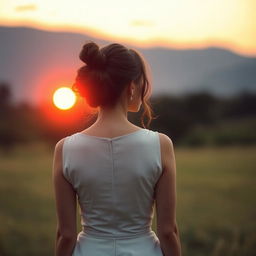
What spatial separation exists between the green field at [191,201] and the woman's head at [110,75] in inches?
115

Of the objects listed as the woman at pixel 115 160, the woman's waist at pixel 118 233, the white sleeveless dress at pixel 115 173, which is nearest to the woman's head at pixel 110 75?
the woman at pixel 115 160

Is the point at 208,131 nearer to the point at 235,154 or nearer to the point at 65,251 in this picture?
the point at 235,154

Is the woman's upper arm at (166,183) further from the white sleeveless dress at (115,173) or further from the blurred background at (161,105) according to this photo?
the blurred background at (161,105)

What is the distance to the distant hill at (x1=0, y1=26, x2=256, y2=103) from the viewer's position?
9.30m

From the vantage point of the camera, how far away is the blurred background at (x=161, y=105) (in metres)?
4.96

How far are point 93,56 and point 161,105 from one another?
31.8 ft

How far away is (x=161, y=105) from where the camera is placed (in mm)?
11258

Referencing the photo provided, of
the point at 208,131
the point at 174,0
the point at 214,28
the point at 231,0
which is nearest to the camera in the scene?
the point at 174,0

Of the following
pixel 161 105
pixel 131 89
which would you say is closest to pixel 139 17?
pixel 131 89

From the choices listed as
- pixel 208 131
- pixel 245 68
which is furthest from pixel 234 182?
pixel 245 68

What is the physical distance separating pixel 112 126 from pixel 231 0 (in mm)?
4302

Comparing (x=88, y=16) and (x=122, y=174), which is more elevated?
(x=88, y=16)

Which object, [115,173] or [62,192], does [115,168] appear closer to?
[115,173]

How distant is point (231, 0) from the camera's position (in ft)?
18.3
